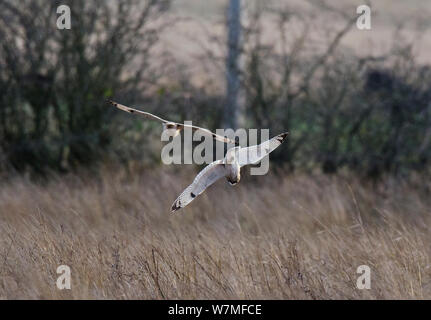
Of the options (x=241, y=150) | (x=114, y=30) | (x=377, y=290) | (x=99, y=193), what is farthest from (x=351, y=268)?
(x=114, y=30)

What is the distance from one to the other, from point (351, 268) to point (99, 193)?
12.8 ft

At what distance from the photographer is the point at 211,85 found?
370 inches

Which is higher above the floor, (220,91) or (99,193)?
(220,91)

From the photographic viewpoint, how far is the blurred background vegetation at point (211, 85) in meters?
8.91

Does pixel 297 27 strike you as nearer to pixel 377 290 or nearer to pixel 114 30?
pixel 114 30

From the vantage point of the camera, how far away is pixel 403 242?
17.1 ft
